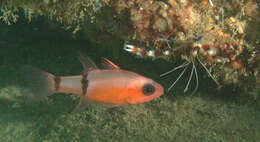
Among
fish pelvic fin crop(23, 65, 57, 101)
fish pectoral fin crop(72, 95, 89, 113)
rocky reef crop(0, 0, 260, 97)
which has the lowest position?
fish pectoral fin crop(72, 95, 89, 113)

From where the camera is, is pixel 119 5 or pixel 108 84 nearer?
pixel 108 84

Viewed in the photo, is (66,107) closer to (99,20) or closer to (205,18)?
(99,20)

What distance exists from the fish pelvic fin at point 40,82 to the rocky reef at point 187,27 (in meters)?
1.26

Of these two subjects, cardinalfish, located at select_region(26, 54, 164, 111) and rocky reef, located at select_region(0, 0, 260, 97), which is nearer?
cardinalfish, located at select_region(26, 54, 164, 111)

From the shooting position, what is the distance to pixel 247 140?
3232 mm

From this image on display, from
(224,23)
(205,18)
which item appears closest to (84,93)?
(205,18)

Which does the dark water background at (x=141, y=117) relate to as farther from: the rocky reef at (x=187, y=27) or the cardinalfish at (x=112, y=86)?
the cardinalfish at (x=112, y=86)

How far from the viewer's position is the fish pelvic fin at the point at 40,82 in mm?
3021

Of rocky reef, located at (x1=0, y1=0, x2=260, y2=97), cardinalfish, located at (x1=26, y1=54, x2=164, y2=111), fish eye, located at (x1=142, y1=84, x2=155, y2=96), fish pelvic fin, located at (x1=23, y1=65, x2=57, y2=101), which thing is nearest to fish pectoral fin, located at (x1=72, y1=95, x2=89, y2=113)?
cardinalfish, located at (x1=26, y1=54, x2=164, y2=111)

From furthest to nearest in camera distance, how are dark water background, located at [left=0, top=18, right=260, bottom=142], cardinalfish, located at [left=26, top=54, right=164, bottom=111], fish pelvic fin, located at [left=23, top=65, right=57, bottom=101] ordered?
dark water background, located at [left=0, top=18, right=260, bottom=142], fish pelvic fin, located at [left=23, top=65, right=57, bottom=101], cardinalfish, located at [left=26, top=54, right=164, bottom=111]

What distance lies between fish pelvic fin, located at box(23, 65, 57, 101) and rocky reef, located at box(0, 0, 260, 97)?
1.26 metres

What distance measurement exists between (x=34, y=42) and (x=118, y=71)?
5037mm

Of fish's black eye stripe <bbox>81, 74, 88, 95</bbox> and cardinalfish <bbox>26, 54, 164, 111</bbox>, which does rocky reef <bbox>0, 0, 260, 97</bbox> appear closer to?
cardinalfish <bbox>26, 54, 164, 111</bbox>

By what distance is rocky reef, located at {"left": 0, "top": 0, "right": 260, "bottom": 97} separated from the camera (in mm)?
3059
